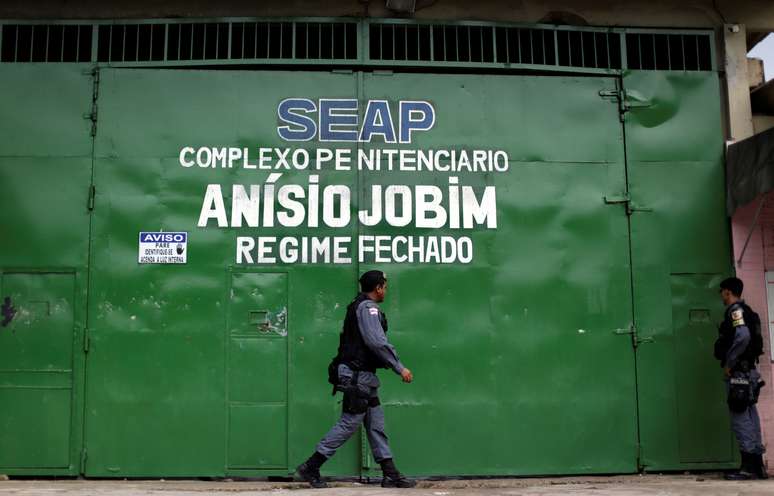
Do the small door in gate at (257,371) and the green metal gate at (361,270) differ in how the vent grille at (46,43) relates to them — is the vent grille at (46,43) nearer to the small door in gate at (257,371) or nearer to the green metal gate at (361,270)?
the green metal gate at (361,270)

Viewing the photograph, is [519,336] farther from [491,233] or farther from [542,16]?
[542,16]

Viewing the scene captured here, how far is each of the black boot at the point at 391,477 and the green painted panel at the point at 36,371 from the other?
2949mm

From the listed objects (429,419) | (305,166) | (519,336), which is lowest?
(429,419)

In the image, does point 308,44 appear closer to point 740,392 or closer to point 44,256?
point 44,256

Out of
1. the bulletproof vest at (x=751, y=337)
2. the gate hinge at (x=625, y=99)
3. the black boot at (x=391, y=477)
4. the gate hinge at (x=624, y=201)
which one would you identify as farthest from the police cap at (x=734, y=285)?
the black boot at (x=391, y=477)

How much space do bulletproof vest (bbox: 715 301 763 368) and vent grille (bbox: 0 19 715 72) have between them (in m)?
2.64

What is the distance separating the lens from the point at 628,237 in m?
7.78

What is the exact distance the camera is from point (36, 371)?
7371mm

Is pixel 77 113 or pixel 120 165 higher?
pixel 77 113

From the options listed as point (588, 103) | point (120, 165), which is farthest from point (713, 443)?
point (120, 165)

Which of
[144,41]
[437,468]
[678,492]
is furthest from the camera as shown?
[144,41]

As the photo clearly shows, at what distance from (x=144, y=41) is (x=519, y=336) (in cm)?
459

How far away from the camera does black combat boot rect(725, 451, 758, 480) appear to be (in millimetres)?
7184

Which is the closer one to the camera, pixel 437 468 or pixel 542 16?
pixel 437 468
